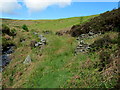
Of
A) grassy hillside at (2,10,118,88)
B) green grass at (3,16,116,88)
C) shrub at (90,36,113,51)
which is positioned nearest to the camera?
grassy hillside at (2,10,118,88)

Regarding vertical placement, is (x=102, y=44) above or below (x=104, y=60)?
above

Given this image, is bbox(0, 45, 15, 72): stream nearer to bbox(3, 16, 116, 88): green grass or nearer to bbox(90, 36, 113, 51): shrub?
bbox(3, 16, 116, 88): green grass

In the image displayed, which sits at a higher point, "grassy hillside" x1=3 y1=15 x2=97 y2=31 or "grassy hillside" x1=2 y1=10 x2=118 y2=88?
"grassy hillside" x1=3 y1=15 x2=97 y2=31

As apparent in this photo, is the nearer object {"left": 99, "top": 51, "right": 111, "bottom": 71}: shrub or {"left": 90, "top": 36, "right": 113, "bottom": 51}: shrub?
{"left": 99, "top": 51, "right": 111, "bottom": 71}: shrub

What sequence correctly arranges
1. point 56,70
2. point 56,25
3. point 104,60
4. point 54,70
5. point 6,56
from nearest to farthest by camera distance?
1. point 104,60
2. point 56,70
3. point 54,70
4. point 6,56
5. point 56,25

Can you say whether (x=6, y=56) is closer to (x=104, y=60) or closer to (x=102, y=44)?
(x=102, y=44)

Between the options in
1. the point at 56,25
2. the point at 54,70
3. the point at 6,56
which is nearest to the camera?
the point at 54,70

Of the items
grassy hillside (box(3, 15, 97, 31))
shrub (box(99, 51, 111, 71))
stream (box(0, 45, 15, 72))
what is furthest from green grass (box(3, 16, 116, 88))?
grassy hillside (box(3, 15, 97, 31))

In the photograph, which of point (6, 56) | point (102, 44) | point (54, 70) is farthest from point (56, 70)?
point (6, 56)

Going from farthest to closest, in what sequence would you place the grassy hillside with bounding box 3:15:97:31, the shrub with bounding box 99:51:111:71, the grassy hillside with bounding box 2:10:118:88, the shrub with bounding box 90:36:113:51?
1. the grassy hillside with bounding box 3:15:97:31
2. the shrub with bounding box 90:36:113:51
3. the shrub with bounding box 99:51:111:71
4. the grassy hillside with bounding box 2:10:118:88

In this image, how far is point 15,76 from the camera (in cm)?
1761

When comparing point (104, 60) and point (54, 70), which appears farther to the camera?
point (54, 70)

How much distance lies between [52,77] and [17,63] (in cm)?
830

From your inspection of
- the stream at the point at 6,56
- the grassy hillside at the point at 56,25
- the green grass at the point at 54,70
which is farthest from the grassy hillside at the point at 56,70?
the grassy hillside at the point at 56,25
